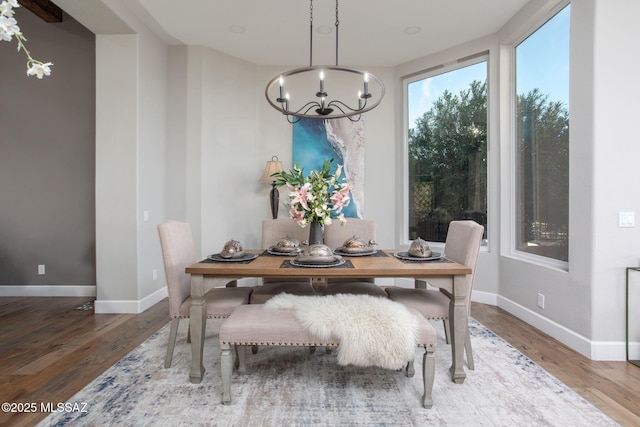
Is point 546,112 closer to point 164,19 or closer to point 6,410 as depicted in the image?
point 164,19

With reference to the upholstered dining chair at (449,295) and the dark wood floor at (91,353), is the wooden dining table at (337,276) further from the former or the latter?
the dark wood floor at (91,353)

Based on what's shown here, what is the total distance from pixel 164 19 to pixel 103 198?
75.7 inches

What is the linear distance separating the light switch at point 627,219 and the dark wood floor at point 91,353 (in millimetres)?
972

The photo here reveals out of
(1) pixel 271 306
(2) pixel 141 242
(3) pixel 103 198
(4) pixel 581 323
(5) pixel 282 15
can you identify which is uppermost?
(5) pixel 282 15

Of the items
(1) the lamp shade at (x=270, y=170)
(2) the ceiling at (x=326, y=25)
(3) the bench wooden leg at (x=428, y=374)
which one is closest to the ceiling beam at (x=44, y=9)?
(2) the ceiling at (x=326, y=25)

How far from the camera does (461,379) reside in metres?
2.13

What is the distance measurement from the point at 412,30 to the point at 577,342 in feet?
10.7

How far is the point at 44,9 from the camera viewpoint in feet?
12.3

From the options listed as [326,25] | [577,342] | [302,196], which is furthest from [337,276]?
[326,25]

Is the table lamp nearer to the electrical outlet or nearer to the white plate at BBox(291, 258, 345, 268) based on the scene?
the white plate at BBox(291, 258, 345, 268)

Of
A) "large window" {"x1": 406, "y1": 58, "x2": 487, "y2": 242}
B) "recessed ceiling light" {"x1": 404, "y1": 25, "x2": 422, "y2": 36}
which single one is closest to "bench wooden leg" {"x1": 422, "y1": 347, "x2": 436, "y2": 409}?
"large window" {"x1": 406, "y1": 58, "x2": 487, "y2": 242}

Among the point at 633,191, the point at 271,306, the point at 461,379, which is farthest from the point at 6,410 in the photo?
the point at 633,191

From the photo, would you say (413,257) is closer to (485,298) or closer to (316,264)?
(316,264)

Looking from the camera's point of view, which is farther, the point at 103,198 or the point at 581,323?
the point at 103,198
